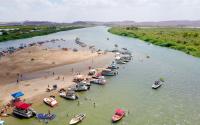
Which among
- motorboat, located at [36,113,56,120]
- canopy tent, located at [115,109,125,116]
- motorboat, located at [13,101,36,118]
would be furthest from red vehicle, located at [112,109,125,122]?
motorboat, located at [13,101,36,118]

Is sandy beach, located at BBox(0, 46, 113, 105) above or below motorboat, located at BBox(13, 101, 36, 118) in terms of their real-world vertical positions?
below

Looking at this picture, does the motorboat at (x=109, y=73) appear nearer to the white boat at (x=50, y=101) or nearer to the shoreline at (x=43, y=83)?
the shoreline at (x=43, y=83)

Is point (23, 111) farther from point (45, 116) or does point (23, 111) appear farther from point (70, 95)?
point (70, 95)

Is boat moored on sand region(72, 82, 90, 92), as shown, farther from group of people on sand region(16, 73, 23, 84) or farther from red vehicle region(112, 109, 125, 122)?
group of people on sand region(16, 73, 23, 84)

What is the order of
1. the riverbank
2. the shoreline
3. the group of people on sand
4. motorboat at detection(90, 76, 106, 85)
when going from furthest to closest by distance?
the riverbank → the group of people on sand → motorboat at detection(90, 76, 106, 85) → the shoreline

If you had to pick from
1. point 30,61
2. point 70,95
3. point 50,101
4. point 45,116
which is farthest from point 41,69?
point 45,116

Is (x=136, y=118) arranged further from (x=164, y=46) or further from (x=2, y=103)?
(x=164, y=46)
